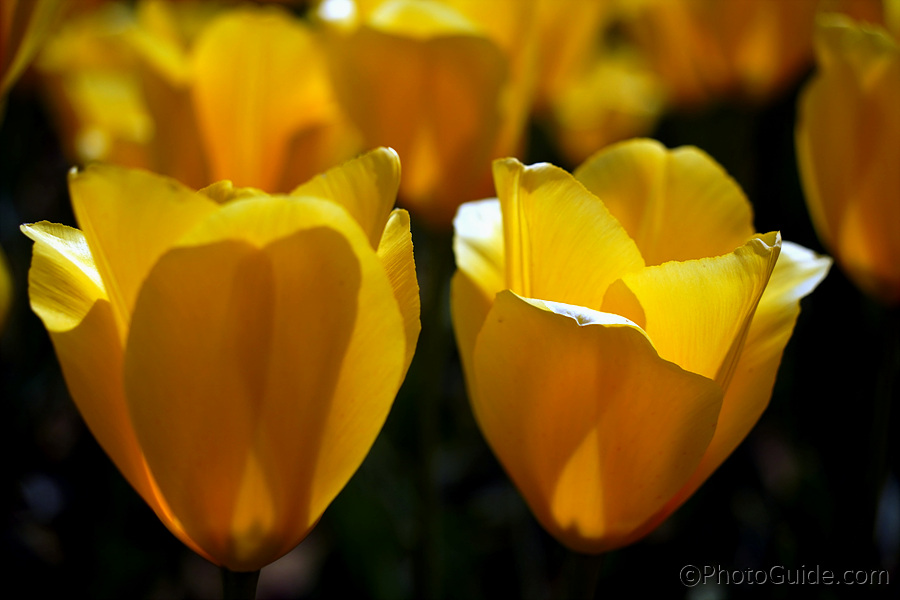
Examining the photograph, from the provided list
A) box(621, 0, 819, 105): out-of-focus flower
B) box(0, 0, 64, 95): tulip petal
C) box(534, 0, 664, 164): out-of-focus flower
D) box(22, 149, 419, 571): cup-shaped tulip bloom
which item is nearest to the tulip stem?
box(22, 149, 419, 571): cup-shaped tulip bloom

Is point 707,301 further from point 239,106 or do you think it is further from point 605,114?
point 605,114

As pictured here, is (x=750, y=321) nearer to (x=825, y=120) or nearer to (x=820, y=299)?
(x=825, y=120)

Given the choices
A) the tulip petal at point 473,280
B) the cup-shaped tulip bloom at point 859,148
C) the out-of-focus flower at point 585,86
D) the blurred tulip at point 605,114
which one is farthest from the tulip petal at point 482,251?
the blurred tulip at point 605,114

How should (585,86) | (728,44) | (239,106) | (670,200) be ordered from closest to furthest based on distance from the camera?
(670,200) → (239,106) → (728,44) → (585,86)

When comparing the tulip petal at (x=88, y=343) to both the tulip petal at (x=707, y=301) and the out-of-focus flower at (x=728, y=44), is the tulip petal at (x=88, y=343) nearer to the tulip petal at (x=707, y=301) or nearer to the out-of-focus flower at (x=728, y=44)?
the tulip petal at (x=707, y=301)

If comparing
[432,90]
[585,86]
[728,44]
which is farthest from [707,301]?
[585,86]

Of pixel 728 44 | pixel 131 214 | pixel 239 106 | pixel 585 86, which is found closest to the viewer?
pixel 131 214
